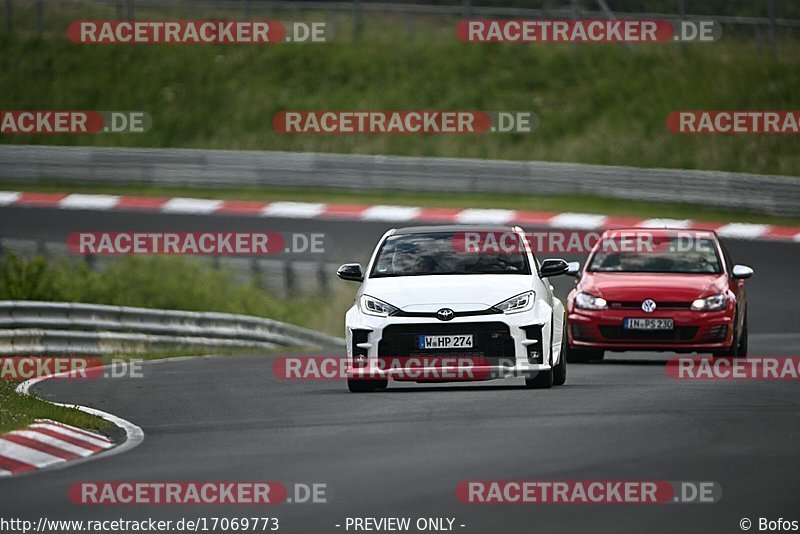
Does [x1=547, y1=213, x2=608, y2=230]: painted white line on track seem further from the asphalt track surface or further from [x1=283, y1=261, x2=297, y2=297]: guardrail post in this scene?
the asphalt track surface

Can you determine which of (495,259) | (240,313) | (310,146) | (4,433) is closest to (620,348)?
(495,259)

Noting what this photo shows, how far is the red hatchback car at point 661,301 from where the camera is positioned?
17.4m

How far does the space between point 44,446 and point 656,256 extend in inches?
350

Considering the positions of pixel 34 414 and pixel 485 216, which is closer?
pixel 34 414

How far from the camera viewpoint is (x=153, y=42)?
152 ft

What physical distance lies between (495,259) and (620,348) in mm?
3160

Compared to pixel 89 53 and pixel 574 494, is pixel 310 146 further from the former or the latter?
pixel 574 494

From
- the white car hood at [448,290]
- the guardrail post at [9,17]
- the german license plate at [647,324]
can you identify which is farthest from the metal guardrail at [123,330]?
the guardrail post at [9,17]

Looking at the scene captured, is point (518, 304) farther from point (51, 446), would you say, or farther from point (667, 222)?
point (667, 222)

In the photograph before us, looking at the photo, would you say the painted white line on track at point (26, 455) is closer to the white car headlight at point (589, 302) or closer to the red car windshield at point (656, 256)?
the white car headlight at point (589, 302)

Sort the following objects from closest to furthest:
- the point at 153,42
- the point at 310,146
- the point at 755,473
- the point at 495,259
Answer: the point at 755,473 < the point at 495,259 < the point at 310,146 < the point at 153,42

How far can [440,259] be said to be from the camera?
15.0 meters

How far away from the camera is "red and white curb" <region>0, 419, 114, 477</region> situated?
10.9 metres

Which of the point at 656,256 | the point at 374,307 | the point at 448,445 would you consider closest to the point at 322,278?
the point at 656,256
